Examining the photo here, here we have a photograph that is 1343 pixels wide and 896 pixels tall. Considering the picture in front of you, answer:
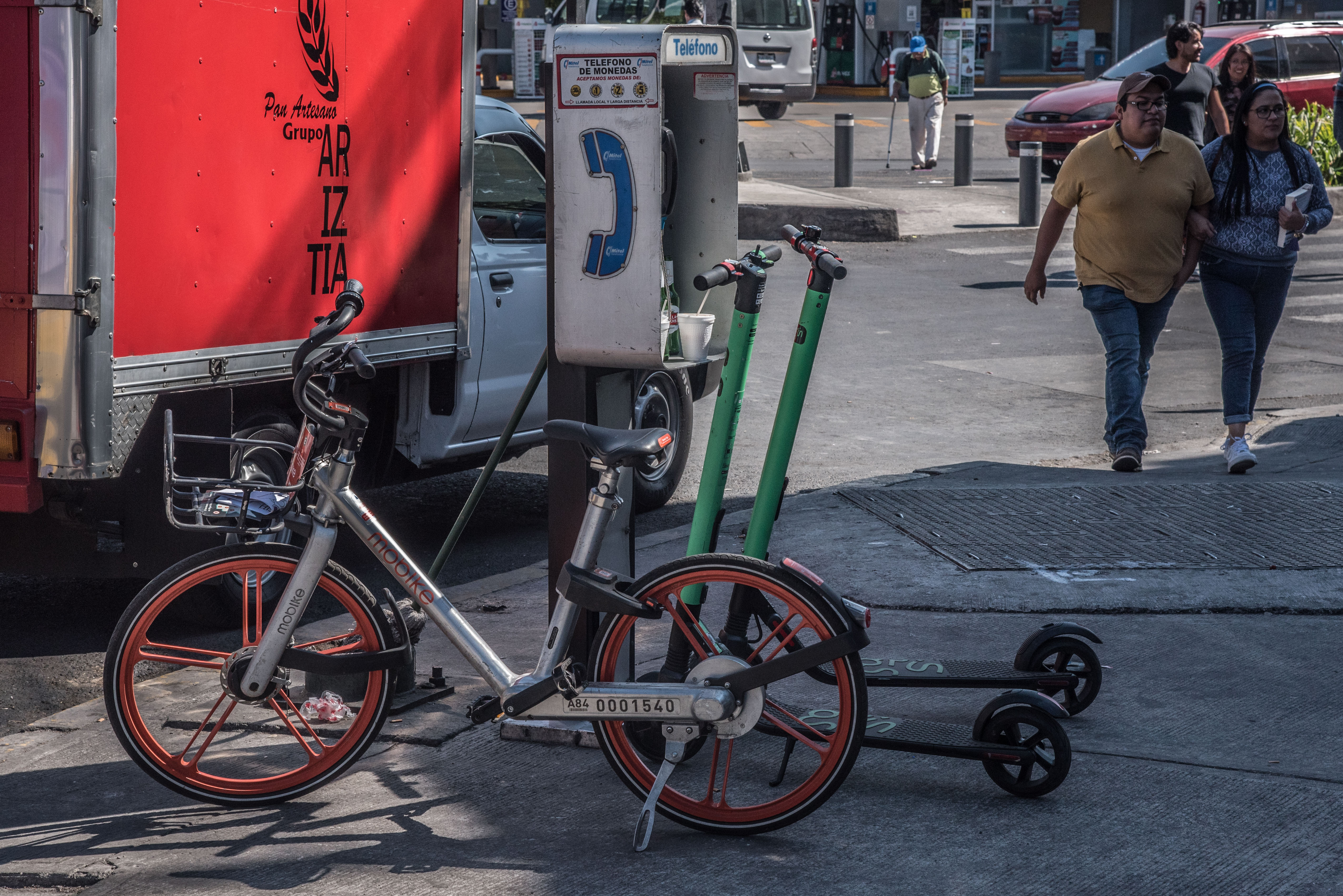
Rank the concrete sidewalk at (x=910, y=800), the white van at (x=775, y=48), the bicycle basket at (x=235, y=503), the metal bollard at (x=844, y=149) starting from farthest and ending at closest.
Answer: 1. the white van at (x=775, y=48)
2. the metal bollard at (x=844, y=149)
3. the bicycle basket at (x=235, y=503)
4. the concrete sidewalk at (x=910, y=800)

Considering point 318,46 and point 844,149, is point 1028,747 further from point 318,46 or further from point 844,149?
point 844,149

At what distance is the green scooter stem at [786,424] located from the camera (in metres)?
4.25

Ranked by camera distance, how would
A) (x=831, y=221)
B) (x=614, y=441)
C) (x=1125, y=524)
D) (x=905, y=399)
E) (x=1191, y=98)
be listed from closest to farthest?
(x=614, y=441) → (x=1125, y=524) → (x=905, y=399) → (x=1191, y=98) → (x=831, y=221)

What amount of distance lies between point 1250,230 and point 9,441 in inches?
214

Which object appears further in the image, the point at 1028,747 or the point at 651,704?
the point at 1028,747

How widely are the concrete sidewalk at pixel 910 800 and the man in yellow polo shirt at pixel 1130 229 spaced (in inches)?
74.1

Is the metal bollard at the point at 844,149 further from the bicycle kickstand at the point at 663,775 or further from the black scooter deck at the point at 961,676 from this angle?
the bicycle kickstand at the point at 663,775

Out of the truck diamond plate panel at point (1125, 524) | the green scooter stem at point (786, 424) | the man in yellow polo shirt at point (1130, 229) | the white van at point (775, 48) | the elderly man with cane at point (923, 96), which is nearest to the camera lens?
the green scooter stem at point (786, 424)

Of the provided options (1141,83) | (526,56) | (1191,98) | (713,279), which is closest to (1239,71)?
(1191,98)

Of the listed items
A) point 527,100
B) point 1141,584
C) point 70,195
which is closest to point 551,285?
point 70,195

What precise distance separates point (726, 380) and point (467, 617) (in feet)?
6.23

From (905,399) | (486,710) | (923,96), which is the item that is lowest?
(486,710)

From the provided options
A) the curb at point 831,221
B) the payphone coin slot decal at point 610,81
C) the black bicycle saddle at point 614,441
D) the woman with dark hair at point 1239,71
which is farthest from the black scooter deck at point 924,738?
the curb at point 831,221

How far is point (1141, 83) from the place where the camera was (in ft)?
23.9
